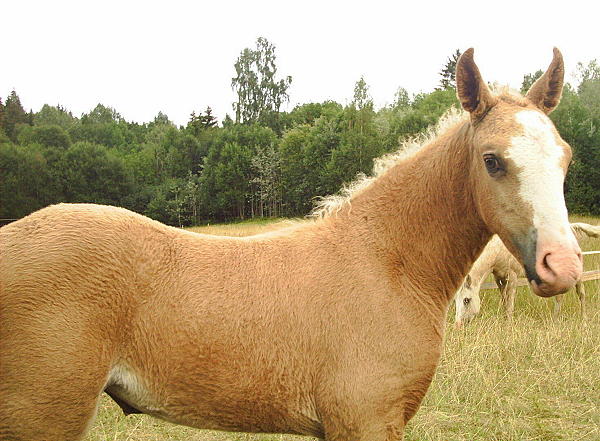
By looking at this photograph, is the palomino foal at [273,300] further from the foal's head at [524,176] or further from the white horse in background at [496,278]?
the white horse in background at [496,278]

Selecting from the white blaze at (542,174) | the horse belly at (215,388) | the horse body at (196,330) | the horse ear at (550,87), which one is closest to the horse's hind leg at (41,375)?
the horse body at (196,330)

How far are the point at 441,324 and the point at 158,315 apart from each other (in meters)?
1.52

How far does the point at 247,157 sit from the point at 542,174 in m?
49.7

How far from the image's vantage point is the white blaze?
1.97m

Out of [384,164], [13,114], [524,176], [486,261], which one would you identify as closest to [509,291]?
[486,261]

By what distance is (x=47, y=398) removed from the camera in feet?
6.61

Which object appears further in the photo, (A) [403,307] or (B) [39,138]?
(B) [39,138]

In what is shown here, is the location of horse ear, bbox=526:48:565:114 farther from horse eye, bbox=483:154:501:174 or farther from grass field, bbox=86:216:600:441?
grass field, bbox=86:216:600:441

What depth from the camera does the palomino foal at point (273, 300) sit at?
2018 millimetres

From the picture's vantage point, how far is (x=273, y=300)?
2.31m

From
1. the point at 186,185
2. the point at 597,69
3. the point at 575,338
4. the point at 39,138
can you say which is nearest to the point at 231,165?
the point at 186,185

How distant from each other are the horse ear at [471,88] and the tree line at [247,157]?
3651 cm

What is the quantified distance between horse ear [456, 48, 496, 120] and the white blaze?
28cm

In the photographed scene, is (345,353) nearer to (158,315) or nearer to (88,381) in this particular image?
(158,315)
